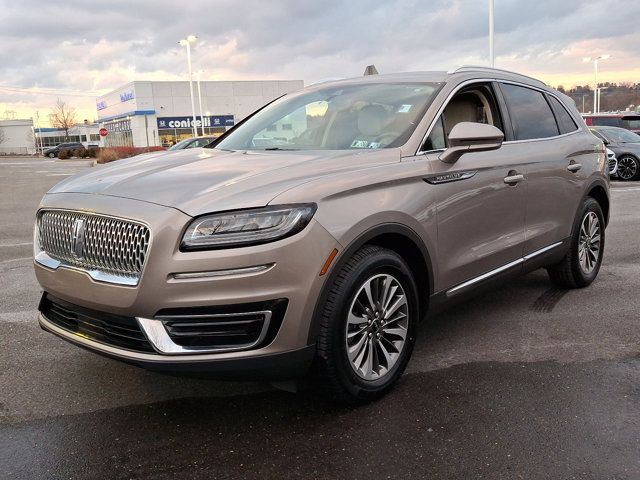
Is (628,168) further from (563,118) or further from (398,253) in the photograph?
(398,253)

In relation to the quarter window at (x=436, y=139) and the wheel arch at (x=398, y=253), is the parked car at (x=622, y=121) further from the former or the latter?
the wheel arch at (x=398, y=253)

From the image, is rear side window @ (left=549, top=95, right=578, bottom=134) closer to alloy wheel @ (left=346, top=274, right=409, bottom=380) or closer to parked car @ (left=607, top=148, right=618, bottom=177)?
alloy wheel @ (left=346, top=274, right=409, bottom=380)

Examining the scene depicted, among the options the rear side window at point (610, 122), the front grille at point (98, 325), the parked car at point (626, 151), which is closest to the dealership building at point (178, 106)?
the rear side window at point (610, 122)

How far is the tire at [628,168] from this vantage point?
1574 cm

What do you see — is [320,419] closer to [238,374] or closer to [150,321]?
[238,374]

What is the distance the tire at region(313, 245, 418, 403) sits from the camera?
9.55 feet

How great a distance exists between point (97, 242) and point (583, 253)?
4.28 metres

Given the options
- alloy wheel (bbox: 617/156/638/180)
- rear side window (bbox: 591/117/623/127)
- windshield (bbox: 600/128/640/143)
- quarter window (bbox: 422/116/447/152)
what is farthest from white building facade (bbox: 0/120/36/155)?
quarter window (bbox: 422/116/447/152)

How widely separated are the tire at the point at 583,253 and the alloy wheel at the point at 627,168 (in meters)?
11.8

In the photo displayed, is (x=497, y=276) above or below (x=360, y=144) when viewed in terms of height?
below

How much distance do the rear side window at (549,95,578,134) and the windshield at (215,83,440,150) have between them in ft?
5.65

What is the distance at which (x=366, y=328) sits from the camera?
3.17 meters

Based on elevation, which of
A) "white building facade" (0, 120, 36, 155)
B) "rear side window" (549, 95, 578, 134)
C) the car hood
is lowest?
the car hood

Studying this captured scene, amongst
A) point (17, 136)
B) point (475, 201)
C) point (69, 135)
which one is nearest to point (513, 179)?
point (475, 201)
